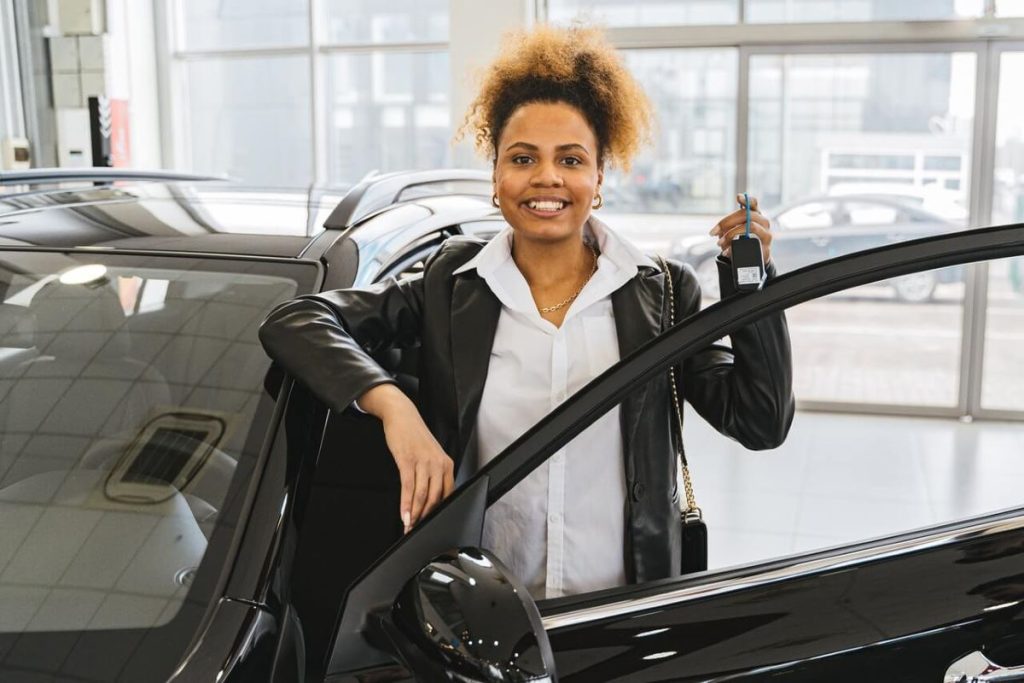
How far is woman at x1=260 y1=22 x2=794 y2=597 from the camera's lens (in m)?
1.40

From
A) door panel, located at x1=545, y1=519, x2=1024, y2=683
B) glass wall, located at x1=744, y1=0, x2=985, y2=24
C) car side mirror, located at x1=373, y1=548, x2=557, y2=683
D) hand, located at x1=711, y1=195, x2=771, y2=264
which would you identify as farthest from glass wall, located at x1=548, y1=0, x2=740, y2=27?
car side mirror, located at x1=373, y1=548, x2=557, y2=683

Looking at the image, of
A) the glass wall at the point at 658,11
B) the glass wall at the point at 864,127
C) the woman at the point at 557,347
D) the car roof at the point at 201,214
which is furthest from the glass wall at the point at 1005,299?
the woman at the point at 557,347

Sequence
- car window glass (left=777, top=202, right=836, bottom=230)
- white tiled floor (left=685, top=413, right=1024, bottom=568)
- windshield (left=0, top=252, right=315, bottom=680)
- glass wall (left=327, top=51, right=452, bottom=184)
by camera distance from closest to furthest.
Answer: windshield (left=0, top=252, right=315, bottom=680) < white tiled floor (left=685, top=413, right=1024, bottom=568) < car window glass (left=777, top=202, right=836, bottom=230) < glass wall (left=327, top=51, right=452, bottom=184)

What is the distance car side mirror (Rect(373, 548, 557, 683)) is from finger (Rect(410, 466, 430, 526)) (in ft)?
0.63

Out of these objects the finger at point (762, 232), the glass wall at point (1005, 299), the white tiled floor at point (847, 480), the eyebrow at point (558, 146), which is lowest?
the white tiled floor at point (847, 480)

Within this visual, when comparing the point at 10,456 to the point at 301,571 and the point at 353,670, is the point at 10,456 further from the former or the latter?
the point at 353,670

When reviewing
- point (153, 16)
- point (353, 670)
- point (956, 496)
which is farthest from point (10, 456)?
point (153, 16)

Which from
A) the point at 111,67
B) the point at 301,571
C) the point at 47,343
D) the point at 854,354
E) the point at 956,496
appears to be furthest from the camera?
the point at 111,67

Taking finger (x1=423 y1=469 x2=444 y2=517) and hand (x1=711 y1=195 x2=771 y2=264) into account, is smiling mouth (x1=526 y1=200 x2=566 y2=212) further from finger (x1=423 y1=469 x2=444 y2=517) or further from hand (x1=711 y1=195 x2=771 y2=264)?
finger (x1=423 y1=469 x2=444 y2=517)

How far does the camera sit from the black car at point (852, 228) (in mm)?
6508

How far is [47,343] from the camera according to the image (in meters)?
1.47

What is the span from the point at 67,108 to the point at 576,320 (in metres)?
7.11

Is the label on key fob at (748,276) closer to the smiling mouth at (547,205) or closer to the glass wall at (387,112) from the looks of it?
the smiling mouth at (547,205)

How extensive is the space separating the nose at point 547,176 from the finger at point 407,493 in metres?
0.47
